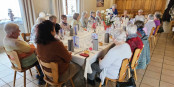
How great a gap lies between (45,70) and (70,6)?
5.23 m

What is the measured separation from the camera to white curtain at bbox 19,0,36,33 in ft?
13.0

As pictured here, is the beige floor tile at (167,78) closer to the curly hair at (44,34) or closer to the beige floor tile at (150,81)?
the beige floor tile at (150,81)

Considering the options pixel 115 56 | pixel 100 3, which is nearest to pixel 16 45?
pixel 115 56

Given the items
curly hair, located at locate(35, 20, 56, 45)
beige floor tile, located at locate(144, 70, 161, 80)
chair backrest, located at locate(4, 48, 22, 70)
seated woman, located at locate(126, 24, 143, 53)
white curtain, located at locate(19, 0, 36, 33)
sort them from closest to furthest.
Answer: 1. curly hair, located at locate(35, 20, 56, 45)
2. chair backrest, located at locate(4, 48, 22, 70)
3. seated woman, located at locate(126, 24, 143, 53)
4. beige floor tile, located at locate(144, 70, 161, 80)
5. white curtain, located at locate(19, 0, 36, 33)

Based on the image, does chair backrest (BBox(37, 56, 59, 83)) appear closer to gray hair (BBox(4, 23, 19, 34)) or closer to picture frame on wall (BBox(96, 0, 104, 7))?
gray hair (BBox(4, 23, 19, 34))

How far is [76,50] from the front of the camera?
1.99 meters

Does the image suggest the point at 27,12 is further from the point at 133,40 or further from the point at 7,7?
the point at 133,40

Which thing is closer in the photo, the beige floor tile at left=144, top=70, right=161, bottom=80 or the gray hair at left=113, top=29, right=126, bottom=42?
the gray hair at left=113, top=29, right=126, bottom=42

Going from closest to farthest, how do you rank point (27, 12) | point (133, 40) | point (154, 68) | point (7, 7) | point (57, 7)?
1. point (133, 40)
2. point (154, 68)
3. point (27, 12)
4. point (7, 7)
5. point (57, 7)

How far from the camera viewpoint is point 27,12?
13.4ft

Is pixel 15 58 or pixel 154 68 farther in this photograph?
pixel 154 68

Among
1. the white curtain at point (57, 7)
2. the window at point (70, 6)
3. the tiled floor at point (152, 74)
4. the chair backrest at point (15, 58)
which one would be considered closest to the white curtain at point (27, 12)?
the white curtain at point (57, 7)

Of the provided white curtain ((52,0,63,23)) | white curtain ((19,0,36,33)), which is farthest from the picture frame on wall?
white curtain ((19,0,36,33))

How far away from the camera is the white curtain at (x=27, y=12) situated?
3961mm
